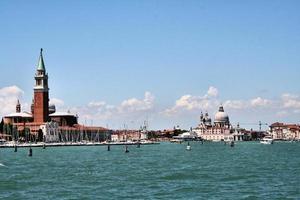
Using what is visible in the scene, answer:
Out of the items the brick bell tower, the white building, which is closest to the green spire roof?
the brick bell tower

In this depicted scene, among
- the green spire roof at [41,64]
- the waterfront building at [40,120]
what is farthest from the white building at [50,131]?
the green spire roof at [41,64]

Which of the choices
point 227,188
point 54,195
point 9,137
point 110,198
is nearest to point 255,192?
point 227,188

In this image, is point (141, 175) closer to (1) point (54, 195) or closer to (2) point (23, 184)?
(2) point (23, 184)

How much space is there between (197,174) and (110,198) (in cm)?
1268

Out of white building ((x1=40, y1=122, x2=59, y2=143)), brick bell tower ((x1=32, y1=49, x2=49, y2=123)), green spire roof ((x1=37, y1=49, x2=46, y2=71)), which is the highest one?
green spire roof ((x1=37, y1=49, x2=46, y2=71))

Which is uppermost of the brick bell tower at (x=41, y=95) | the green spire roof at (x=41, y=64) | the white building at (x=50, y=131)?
the green spire roof at (x=41, y=64)

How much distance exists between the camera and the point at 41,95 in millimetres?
150500

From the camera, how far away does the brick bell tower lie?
15050 centimetres

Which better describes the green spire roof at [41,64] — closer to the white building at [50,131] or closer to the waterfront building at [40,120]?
the waterfront building at [40,120]

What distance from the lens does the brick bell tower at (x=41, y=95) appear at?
150 meters

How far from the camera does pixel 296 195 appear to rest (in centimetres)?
2747

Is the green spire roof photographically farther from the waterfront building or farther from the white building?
the white building

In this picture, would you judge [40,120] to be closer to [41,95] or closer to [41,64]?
[41,95]

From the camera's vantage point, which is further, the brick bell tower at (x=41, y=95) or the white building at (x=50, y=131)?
the brick bell tower at (x=41, y=95)
